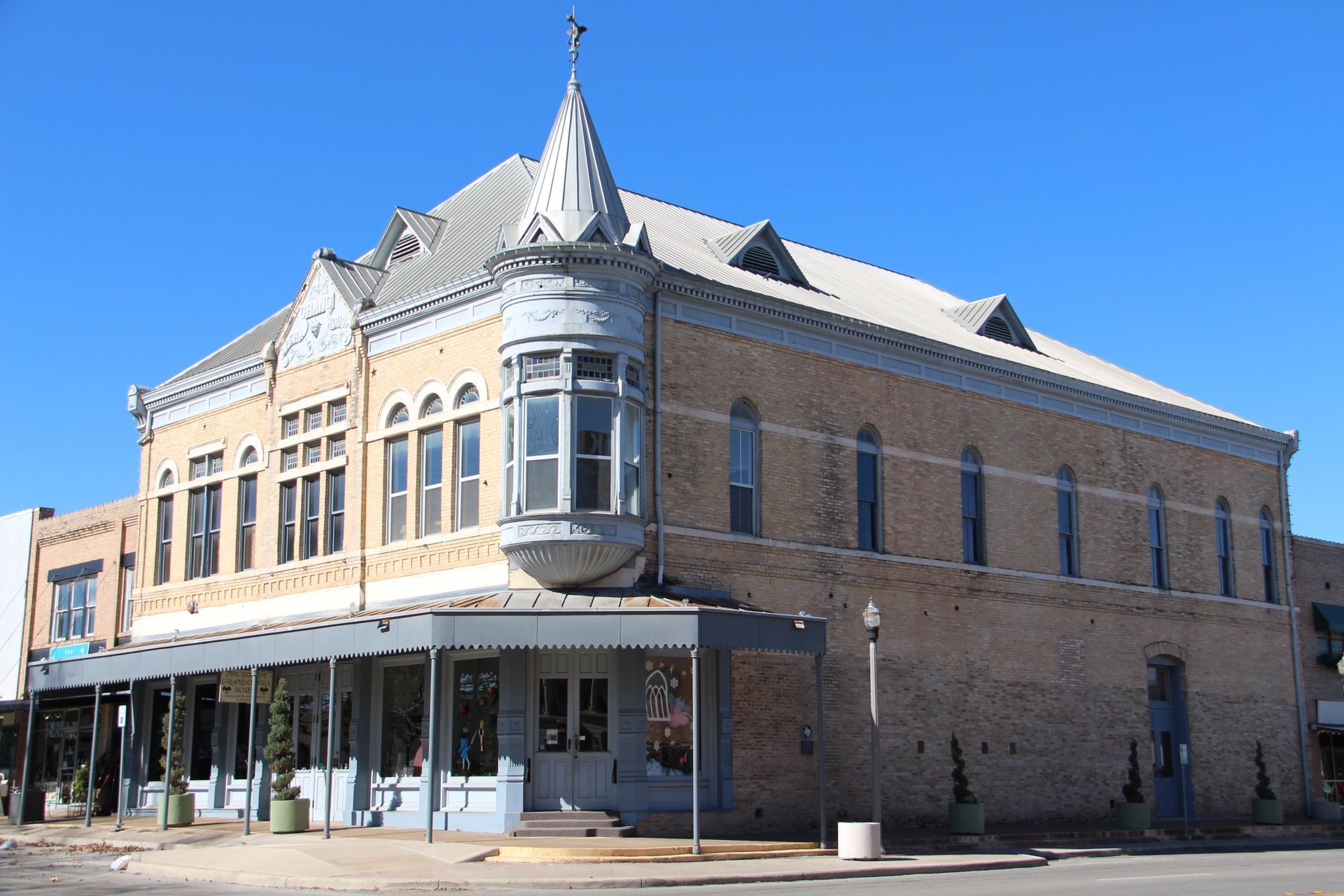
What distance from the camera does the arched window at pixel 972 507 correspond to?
103 ft

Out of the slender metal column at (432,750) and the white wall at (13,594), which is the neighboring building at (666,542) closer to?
the slender metal column at (432,750)

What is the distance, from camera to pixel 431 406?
27.4m

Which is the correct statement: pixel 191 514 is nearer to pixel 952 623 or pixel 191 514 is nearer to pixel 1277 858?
pixel 952 623

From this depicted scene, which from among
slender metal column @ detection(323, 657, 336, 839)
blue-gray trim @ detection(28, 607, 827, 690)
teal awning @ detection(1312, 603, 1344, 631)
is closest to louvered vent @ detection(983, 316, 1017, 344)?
teal awning @ detection(1312, 603, 1344, 631)

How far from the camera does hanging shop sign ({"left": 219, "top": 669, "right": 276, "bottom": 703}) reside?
27297mm

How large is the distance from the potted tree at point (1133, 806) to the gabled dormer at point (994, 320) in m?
10.8

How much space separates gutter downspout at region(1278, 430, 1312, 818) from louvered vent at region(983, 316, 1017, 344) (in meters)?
9.07

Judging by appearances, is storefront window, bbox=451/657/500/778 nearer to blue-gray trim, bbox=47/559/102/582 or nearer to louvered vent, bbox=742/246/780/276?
louvered vent, bbox=742/246/780/276

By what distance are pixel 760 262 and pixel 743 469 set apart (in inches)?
236

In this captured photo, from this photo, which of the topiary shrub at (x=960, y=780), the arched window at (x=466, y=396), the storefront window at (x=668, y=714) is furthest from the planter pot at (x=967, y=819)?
the arched window at (x=466, y=396)

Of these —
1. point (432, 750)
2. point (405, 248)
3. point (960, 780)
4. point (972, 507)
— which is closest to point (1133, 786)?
point (960, 780)

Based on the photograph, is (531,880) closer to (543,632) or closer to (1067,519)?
(543,632)

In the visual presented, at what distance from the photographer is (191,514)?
110 feet

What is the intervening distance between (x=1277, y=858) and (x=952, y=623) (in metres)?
7.64
